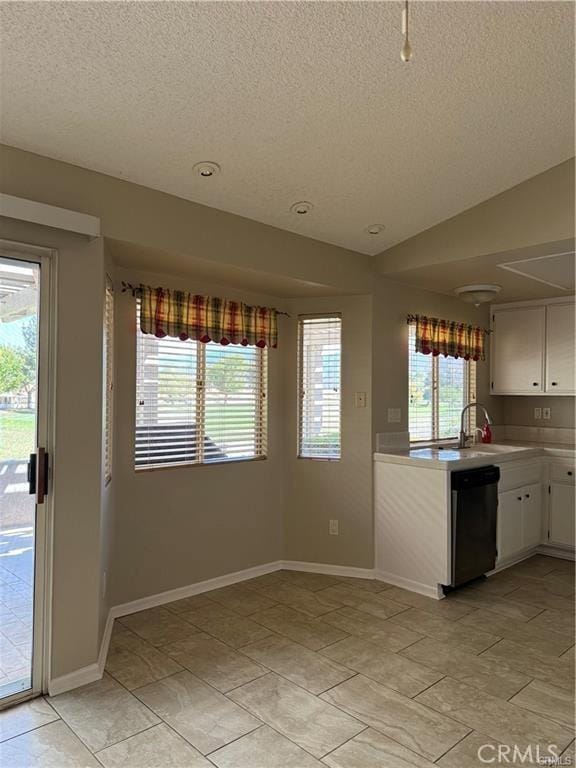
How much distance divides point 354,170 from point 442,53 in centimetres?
85

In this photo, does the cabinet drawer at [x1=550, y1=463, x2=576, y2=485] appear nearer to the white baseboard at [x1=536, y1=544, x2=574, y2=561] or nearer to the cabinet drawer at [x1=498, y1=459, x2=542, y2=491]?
the cabinet drawer at [x1=498, y1=459, x2=542, y2=491]

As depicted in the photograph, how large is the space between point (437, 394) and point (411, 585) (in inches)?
69.1

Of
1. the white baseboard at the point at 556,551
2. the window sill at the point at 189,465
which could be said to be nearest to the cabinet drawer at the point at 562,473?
the white baseboard at the point at 556,551

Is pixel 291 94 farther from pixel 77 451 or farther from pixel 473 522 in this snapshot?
pixel 473 522

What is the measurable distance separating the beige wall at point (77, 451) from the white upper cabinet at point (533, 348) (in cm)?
A: 413

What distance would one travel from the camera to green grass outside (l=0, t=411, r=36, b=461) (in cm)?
248

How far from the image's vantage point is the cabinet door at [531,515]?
14.8ft

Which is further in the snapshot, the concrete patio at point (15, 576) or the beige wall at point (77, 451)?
the beige wall at point (77, 451)

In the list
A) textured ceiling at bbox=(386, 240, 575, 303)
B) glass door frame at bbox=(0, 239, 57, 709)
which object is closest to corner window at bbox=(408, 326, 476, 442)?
textured ceiling at bbox=(386, 240, 575, 303)

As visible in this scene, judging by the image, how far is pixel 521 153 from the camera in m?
3.09

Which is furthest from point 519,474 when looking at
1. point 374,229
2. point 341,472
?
point 374,229

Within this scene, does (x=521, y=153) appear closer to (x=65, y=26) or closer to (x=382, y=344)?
(x=382, y=344)

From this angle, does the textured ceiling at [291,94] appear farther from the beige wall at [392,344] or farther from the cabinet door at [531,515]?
the cabinet door at [531,515]

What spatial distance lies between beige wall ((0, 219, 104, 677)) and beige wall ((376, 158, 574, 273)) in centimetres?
232
